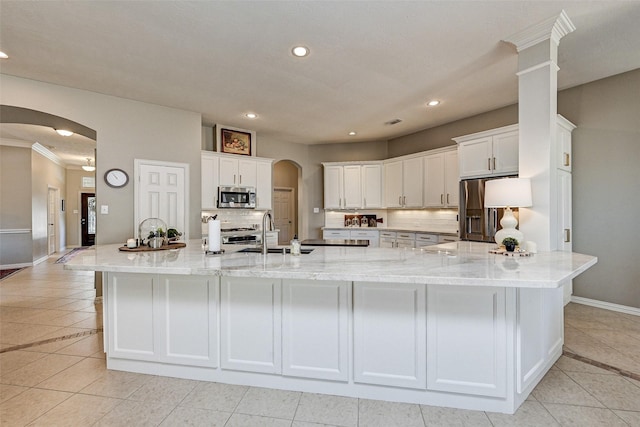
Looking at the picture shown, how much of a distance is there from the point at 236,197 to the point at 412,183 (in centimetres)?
335

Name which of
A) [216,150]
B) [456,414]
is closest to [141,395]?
[456,414]

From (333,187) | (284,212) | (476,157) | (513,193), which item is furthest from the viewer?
(284,212)

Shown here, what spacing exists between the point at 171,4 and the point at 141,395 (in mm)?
2820

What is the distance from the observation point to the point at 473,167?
14.6 ft

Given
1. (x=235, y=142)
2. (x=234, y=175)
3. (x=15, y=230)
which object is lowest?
(x=15, y=230)

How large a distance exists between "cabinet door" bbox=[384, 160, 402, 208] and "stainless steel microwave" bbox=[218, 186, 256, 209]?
8.95ft

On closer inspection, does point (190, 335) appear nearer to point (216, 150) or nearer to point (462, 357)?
point (462, 357)

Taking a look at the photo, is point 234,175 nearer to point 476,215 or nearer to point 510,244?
point 476,215

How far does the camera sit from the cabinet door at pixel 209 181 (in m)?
5.26

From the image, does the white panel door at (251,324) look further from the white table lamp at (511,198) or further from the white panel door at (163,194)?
the white panel door at (163,194)

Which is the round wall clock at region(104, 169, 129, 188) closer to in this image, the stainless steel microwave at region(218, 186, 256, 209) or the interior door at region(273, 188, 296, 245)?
the stainless steel microwave at region(218, 186, 256, 209)

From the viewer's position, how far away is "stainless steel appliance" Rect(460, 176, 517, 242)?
3973 mm

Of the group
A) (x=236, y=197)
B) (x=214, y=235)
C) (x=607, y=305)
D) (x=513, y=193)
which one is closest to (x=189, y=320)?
(x=214, y=235)

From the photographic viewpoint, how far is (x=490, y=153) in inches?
166
